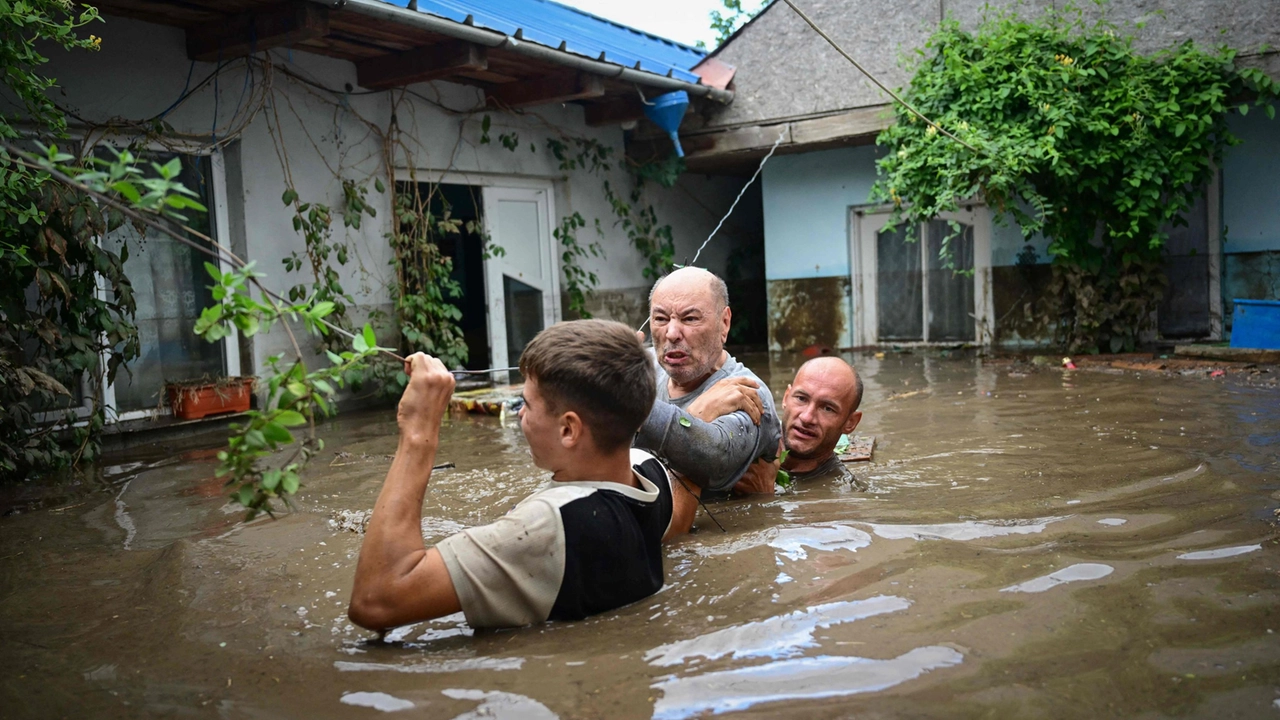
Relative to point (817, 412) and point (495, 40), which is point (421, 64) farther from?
point (817, 412)

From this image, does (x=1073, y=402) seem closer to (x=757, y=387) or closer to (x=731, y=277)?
(x=757, y=387)

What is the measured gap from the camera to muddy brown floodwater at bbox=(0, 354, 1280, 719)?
2047mm

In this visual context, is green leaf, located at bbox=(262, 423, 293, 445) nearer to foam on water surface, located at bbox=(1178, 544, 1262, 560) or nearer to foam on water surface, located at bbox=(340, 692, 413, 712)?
foam on water surface, located at bbox=(340, 692, 413, 712)

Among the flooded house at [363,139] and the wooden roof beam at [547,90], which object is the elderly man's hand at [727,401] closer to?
the flooded house at [363,139]

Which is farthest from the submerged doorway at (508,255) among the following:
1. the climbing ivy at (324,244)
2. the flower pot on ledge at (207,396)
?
the flower pot on ledge at (207,396)

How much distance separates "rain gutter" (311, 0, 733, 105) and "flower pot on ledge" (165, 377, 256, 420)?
2779 millimetres

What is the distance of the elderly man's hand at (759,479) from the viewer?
12.9 ft

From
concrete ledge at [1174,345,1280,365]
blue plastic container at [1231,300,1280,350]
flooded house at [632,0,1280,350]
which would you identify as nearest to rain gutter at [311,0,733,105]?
flooded house at [632,0,1280,350]

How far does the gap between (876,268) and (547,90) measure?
15.1ft

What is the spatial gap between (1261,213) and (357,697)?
1010cm

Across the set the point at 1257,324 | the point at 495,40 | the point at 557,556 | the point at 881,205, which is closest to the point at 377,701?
the point at 557,556

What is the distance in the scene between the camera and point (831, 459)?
4656 millimetres

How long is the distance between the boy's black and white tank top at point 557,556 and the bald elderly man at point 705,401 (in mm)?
658

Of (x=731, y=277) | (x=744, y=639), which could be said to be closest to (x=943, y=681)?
(x=744, y=639)
